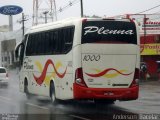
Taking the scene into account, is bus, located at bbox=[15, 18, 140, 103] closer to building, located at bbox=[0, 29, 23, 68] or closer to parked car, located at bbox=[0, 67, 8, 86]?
parked car, located at bbox=[0, 67, 8, 86]

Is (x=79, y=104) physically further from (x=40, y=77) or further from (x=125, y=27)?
(x=125, y=27)

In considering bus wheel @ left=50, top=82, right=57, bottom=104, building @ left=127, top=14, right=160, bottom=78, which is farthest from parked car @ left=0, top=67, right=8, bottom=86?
bus wheel @ left=50, top=82, right=57, bottom=104

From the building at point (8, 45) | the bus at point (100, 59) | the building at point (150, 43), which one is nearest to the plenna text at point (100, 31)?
the bus at point (100, 59)

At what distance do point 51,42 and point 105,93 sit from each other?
12.4ft

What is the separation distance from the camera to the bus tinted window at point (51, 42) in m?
19.0

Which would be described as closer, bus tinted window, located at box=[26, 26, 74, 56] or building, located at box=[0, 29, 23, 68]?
bus tinted window, located at box=[26, 26, 74, 56]

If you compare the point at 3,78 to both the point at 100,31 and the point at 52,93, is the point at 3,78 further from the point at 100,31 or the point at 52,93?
the point at 100,31

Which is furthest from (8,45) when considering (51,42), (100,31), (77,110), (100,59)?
(100,59)

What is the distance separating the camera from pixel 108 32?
18.3 meters

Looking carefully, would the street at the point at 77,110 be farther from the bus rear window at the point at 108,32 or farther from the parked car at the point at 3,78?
the parked car at the point at 3,78

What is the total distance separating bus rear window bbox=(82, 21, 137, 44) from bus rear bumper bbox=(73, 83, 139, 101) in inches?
65.0

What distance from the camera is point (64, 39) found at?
19.4 metres

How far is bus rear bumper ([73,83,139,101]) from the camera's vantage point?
18.0 meters

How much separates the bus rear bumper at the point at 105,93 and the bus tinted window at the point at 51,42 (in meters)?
1.69
